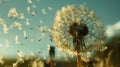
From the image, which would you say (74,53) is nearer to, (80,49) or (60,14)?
(80,49)

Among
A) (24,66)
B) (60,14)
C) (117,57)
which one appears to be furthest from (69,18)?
(24,66)

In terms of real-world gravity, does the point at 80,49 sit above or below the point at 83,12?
below

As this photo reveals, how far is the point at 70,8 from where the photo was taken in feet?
111

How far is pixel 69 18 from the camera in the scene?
33.0 m

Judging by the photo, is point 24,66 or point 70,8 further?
point 24,66

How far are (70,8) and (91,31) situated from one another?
2.61 m

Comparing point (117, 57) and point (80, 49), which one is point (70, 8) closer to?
point (80, 49)

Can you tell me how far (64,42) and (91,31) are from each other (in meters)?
2.13

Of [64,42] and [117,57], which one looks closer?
[64,42]

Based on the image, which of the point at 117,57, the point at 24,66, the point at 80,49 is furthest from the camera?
the point at 24,66

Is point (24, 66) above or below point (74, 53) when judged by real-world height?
above

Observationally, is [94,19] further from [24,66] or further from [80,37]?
[24,66]

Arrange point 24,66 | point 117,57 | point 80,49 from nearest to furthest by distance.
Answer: point 80,49
point 117,57
point 24,66

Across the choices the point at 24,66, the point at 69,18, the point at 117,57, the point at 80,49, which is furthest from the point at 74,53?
the point at 24,66
